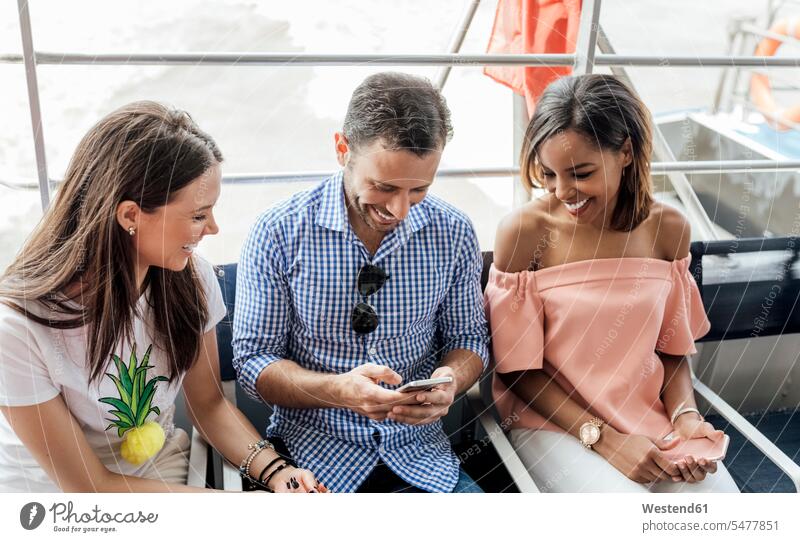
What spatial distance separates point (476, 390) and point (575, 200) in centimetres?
26

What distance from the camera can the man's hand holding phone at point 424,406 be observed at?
2.45 ft

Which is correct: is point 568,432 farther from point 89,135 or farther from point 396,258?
point 89,135

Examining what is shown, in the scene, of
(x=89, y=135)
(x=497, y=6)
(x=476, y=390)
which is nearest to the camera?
(x=89, y=135)

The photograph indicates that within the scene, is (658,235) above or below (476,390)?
above

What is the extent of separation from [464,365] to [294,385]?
0.60ft

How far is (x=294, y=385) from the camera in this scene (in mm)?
798

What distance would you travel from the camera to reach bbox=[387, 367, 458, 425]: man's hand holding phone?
2.45ft

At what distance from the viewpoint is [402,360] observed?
808mm

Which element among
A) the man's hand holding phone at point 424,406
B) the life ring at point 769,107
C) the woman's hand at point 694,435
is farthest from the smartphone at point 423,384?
the life ring at point 769,107

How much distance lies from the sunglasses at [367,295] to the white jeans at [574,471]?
0.24 meters

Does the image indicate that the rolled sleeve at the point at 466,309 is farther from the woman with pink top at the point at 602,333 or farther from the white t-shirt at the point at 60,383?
the white t-shirt at the point at 60,383

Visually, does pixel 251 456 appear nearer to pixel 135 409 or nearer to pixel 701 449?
pixel 135 409
